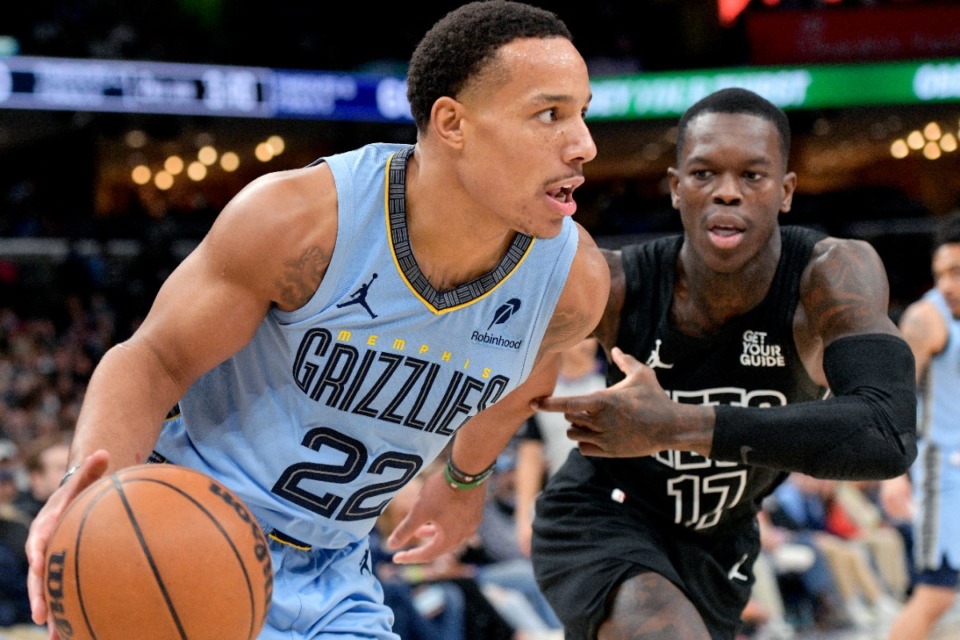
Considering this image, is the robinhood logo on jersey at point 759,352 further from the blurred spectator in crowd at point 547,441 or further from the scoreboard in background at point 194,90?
the scoreboard in background at point 194,90

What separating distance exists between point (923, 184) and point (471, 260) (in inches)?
799

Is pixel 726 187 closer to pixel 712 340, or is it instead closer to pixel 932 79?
pixel 712 340

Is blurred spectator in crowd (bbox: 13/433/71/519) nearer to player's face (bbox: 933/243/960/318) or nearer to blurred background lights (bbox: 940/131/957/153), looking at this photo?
player's face (bbox: 933/243/960/318)

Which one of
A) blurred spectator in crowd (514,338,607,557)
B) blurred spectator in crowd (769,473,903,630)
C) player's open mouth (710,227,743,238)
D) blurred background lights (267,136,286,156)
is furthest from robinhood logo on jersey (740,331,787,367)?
blurred background lights (267,136,286,156)

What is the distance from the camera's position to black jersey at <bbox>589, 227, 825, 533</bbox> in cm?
324

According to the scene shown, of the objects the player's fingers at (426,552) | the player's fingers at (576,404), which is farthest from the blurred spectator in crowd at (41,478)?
the player's fingers at (576,404)

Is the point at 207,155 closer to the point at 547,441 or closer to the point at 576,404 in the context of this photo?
the point at 547,441

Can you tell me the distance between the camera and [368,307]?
2.54m

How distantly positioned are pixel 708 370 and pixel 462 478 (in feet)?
2.54

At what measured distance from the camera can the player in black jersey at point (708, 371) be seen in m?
2.92

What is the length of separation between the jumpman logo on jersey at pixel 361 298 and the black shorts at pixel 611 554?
3.64 feet

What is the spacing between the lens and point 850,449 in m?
2.75

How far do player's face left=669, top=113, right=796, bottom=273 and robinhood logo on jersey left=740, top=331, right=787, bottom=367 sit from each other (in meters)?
0.20

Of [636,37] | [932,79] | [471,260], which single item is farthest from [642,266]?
[636,37]
